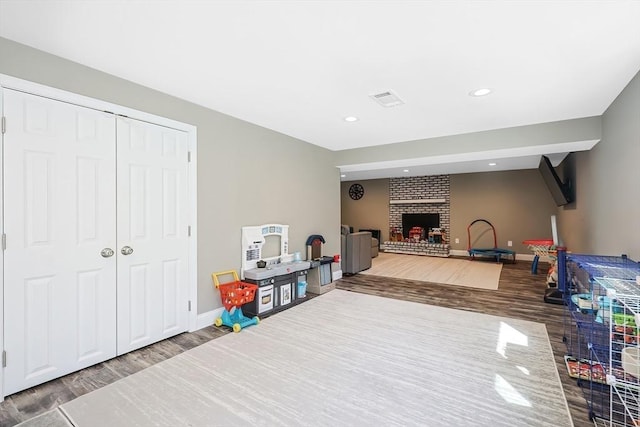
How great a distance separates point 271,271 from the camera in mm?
3732

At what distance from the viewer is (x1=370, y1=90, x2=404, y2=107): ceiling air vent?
2.88 metres

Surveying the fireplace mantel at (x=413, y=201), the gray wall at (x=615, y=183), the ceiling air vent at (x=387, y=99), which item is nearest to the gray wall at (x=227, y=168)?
the ceiling air vent at (x=387, y=99)

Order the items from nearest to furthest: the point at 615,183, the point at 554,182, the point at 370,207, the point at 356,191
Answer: the point at 615,183 < the point at 554,182 < the point at 370,207 < the point at 356,191

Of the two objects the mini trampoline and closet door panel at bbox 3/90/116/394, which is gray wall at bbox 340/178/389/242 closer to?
the mini trampoline

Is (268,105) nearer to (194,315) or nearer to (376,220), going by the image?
(194,315)

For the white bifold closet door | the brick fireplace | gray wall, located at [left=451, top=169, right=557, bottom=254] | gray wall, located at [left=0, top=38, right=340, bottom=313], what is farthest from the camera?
the brick fireplace

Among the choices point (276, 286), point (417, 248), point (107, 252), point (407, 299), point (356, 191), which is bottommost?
point (407, 299)

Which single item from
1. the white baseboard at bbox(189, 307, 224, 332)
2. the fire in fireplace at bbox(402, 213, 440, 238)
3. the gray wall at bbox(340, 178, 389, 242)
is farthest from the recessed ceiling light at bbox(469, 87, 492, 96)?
the gray wall at bbox(340, 178, 389, 242)

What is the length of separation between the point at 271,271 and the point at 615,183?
3780 millimetres

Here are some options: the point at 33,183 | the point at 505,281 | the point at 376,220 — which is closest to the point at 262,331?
the point at 33,183

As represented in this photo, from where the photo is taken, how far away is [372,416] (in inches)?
72.5

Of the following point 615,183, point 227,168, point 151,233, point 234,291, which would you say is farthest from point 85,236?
point 615,183

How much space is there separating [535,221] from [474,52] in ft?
24.0

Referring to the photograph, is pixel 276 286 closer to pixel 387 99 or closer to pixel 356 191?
pixel 387 99
